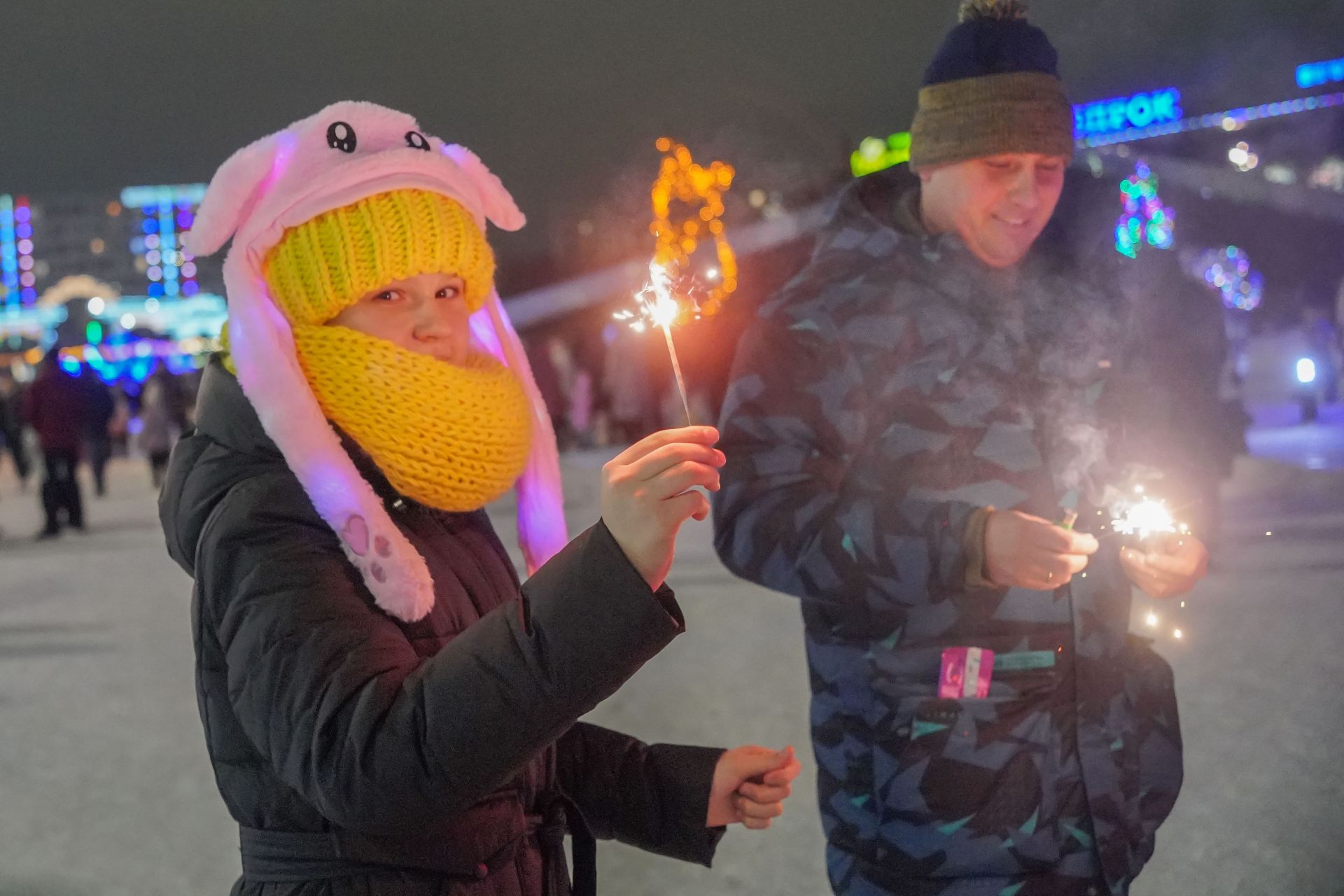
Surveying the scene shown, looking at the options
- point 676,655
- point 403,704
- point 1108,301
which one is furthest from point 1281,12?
point 676,655

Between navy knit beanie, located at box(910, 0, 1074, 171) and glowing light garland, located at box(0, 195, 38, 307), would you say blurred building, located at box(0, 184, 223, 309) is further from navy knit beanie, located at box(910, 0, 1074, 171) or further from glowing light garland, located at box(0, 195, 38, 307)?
navy knit beanie, located at box(910, 0, 1074, 171)

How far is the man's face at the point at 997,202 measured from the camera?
212 centimetres

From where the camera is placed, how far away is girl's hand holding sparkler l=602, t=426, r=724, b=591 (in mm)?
1245

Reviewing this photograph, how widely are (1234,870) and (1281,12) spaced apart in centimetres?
202

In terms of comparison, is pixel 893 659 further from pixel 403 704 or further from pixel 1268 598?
pixel 1268 598

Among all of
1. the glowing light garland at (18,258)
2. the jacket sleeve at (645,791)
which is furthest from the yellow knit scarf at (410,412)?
the glowing light garland at (18,258)

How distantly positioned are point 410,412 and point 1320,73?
1.93 meters

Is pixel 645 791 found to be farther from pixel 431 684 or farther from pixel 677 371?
pixel 677 371

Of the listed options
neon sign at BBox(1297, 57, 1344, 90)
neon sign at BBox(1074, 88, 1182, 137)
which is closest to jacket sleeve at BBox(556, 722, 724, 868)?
neon sign at BBox(1074, 88, 1182, 137)

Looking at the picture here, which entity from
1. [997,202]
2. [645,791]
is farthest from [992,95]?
[645,791]

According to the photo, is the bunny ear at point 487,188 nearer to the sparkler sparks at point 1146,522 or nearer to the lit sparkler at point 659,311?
the lit sparkler at point 659,311

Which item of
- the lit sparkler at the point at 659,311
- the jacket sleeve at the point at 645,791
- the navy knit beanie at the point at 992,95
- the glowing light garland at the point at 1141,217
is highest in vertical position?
the navy knit beanie at the point at 992,95

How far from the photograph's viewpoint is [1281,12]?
2258 millimetres

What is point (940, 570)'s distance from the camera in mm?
1871
